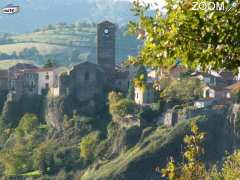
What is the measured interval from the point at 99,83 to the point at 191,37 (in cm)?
8094

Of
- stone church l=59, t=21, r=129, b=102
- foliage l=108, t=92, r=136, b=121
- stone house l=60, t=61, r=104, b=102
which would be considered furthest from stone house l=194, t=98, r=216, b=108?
stone house l=60, t=61, r=104, b=102

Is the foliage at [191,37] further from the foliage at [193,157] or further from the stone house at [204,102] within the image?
the stone house at [204,102]

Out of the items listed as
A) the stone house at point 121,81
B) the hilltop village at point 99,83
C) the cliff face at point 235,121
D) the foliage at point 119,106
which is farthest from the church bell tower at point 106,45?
the cliff face at point 235,121

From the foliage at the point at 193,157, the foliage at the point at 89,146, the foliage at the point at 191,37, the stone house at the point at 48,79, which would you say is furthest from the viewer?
the stone house at the point at 48,79

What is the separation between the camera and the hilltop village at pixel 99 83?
279 ft

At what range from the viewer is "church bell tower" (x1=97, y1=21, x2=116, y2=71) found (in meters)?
102

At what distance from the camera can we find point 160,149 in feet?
261

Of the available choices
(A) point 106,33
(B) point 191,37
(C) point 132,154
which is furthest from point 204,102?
(B) point 191,37

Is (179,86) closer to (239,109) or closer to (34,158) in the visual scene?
(239,109)

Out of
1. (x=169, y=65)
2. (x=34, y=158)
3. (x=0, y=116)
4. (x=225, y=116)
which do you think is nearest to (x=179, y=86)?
(x=225, y=116)

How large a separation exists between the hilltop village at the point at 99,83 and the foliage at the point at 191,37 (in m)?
68.7

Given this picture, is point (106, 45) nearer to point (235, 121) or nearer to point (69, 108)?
point (69, 108)

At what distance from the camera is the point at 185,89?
277 feet

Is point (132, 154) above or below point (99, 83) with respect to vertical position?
below
